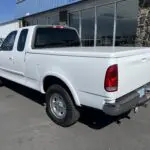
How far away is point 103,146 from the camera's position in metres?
3.53

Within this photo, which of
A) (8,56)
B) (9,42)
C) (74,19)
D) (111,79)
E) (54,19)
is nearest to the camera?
(111,79)

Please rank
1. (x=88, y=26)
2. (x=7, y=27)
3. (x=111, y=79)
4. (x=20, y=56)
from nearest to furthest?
(x=111, y=79), (x=20, y=56), (x=88, y=26), (x=7, y=27)

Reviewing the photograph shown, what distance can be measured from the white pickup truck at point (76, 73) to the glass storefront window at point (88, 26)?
5640 millimetres

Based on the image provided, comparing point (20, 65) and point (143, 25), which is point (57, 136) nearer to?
point (20, 65)

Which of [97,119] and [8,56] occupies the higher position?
[8,56]

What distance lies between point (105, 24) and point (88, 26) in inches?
51.9

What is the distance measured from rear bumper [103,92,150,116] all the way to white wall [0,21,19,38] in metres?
16.0

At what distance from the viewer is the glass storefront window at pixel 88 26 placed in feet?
35.9

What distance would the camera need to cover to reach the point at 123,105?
333 centimetres

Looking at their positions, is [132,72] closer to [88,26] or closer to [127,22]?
[127,22]

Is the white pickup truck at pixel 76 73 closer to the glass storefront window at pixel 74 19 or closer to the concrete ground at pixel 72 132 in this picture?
the concrete ground at pixel 72 132

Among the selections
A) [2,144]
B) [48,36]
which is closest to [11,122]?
[2,144]

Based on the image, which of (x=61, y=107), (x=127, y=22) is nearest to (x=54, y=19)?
(x=127, y=22)

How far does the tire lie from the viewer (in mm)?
3947
